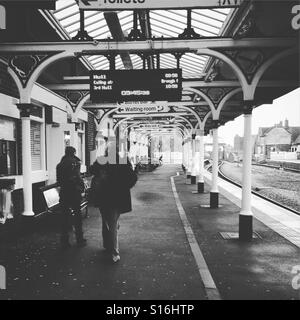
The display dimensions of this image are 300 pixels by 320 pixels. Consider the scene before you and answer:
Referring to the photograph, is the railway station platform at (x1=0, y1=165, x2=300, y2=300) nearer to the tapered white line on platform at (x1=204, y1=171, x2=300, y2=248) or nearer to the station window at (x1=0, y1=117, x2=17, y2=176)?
the tapered white line on platform at (x1=204, y1=171, x2=300, y2=248)

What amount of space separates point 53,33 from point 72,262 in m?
6.12

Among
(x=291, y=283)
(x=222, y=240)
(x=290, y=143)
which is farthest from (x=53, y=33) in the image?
(x=290, y=143)

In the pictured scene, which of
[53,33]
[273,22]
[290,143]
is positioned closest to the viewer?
[273,22]

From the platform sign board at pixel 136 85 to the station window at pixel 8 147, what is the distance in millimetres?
2636

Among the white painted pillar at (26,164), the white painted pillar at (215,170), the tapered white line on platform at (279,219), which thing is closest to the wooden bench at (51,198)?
the white painted pillar at (26,164)

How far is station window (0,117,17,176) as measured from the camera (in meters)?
7.88

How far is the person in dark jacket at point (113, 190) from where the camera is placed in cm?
508

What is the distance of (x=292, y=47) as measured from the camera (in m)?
6.01

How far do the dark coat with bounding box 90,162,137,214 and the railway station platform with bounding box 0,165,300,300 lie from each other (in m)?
0.88

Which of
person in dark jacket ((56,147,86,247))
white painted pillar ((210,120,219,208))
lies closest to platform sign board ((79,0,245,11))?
person in dark jacket ((56,147,86,247))

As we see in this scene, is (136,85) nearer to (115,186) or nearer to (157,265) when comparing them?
(115,186)

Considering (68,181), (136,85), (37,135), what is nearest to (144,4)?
(136,85)

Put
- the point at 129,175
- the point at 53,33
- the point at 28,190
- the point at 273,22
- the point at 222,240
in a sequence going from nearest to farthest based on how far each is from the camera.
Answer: the point at 129,175, the point at 273,22, the point at 222,240, the point at 28,190, the point at 53,33
